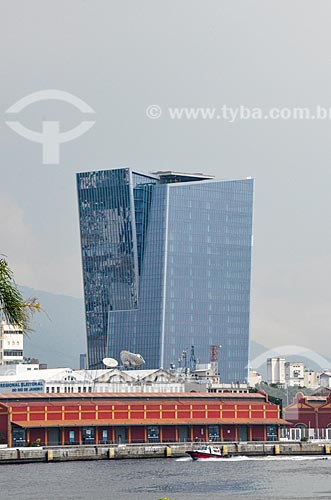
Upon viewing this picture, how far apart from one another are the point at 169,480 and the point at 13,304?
9830cm

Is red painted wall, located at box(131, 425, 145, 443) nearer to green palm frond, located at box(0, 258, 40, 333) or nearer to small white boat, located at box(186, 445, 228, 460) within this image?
small white boat, located at box(186, 445, 228, 460)

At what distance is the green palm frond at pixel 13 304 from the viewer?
32125 mm

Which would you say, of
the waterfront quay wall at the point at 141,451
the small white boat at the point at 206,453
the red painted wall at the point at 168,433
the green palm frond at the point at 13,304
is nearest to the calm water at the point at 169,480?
the small white boat at the point at 206,453

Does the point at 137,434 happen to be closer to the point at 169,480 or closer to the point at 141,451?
the point at 141,451

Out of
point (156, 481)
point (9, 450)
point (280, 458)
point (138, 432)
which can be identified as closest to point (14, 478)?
point (156, 481)

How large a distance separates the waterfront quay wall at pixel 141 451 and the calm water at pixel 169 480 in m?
5.57

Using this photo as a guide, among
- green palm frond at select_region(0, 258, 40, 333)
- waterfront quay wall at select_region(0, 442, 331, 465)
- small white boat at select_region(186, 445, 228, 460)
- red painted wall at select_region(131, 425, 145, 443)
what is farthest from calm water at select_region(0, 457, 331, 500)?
green palm frond at select_region(0, 258, 40, 333)

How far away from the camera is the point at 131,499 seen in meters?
108

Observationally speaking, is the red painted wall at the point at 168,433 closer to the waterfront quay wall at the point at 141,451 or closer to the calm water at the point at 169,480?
the waterfront quay wall at the point at 141,451

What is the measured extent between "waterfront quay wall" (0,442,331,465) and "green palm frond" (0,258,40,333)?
136 meters

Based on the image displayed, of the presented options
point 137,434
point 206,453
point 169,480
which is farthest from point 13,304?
point 137,434

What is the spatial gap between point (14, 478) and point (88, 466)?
2143 cm

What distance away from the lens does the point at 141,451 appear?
174500mm

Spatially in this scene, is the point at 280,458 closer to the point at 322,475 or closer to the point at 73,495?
the point at 322,475
